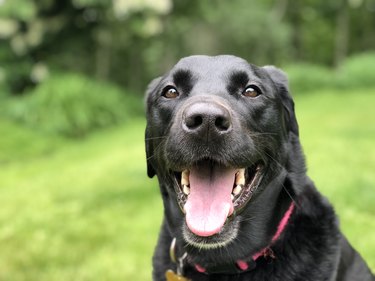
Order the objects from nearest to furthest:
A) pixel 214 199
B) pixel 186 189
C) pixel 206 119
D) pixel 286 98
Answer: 1. pixel 206 119
2. pixel 214 199
3. pixel 186 189
4. pixel 286 98

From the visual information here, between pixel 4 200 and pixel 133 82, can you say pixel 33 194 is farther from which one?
pixel 133 82

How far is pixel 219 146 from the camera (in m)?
2.37

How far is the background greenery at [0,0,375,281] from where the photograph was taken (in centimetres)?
521

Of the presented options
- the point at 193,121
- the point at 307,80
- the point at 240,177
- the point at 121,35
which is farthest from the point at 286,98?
the point at 307,80

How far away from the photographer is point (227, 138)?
236 centimetres

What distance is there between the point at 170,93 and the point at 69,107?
1031cm

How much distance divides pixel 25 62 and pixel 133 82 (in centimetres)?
361

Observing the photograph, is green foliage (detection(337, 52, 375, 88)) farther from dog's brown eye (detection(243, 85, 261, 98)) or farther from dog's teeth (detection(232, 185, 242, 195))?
dog's teeth (detection(232, 185, 242, 195))

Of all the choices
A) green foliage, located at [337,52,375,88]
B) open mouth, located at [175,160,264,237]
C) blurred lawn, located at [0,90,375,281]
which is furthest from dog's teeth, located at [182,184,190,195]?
green foliage, located at [337,52,375,88]

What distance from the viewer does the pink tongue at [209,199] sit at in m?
2.43

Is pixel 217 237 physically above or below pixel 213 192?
below

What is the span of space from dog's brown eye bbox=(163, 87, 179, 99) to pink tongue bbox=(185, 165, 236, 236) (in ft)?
1.46

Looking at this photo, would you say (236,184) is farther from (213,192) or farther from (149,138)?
(149,138)

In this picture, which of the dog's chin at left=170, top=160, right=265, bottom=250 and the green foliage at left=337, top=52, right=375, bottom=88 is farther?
the green foliage at left=337, top=52, right=375, bottom=88
